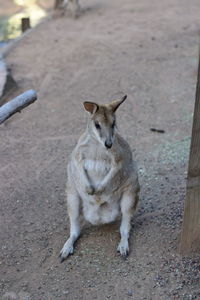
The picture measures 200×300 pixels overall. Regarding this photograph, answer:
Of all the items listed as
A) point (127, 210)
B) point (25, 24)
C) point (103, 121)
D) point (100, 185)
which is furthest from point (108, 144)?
point (25, 24)

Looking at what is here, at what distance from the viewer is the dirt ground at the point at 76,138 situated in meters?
3.46

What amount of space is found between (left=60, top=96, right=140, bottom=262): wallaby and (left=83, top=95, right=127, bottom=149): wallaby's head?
0.05ft

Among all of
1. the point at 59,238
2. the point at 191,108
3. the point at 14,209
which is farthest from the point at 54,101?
the point at 59,238

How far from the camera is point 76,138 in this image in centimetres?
564

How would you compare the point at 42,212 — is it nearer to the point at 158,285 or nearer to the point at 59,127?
the point at 158,285

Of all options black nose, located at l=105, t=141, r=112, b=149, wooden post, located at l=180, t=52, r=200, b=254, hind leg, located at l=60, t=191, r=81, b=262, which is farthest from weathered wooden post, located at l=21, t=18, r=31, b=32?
wooden post, located at l=180, t=52, r=200, b=254

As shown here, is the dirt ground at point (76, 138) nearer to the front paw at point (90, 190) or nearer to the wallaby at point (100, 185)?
the wallaby at point (100, 185)

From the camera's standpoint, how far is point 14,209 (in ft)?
14.3

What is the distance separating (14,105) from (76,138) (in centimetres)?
235

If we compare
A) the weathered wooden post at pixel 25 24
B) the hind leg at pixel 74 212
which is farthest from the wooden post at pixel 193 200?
the weathered wooden post at pixel 25 24

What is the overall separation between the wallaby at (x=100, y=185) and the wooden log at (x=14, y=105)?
17.6 inches

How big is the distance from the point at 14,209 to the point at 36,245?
60cm

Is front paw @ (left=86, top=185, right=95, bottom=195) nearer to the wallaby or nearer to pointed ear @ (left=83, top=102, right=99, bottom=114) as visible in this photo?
the wallaby

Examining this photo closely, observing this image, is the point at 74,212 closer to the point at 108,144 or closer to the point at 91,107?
the point at 108,144
